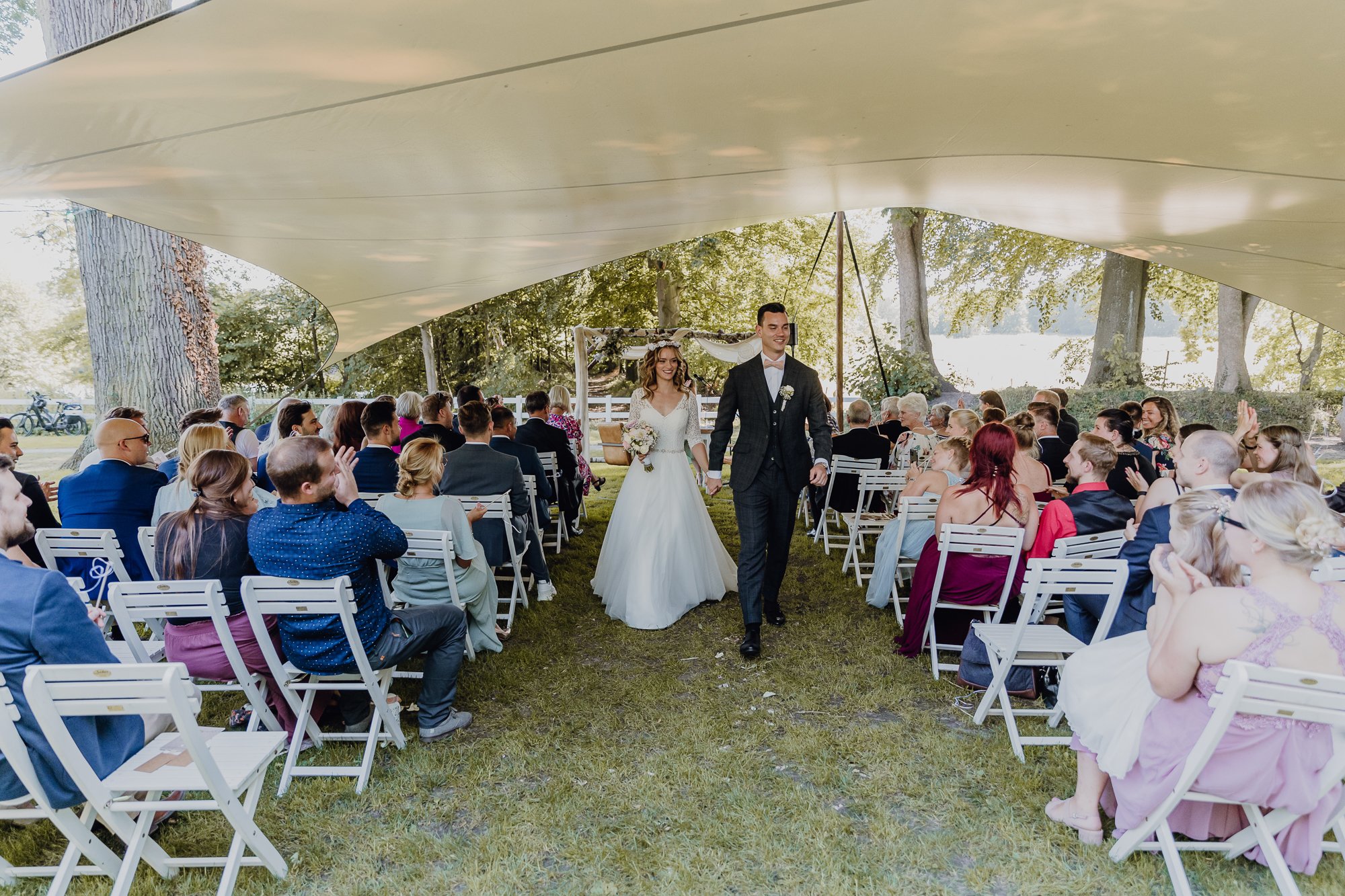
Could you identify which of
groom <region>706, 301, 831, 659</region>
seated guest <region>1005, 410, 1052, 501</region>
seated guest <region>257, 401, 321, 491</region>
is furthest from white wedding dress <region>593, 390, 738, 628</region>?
→ seated guest <region>257, 401, 321, 491</region>

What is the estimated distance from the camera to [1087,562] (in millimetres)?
3020

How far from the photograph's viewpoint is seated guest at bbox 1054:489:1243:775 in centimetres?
226

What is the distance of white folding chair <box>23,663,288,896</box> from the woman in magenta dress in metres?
2.84

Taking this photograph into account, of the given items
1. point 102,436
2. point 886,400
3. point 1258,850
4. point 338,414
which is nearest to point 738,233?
point 886,400

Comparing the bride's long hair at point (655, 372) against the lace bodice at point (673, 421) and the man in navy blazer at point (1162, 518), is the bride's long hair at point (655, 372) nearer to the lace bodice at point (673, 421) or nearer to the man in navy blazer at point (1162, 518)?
the lace bodice at point (673, 421)

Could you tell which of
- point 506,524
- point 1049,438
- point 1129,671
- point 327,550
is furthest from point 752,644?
point 1049,438

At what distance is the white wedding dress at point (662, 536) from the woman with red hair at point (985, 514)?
61.8 inches

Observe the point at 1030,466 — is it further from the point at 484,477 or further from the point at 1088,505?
the point at 484,477

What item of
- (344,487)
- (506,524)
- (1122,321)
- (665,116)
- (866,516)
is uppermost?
(665,116)

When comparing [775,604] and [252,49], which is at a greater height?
[252,49]

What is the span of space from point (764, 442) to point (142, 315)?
5698 mm

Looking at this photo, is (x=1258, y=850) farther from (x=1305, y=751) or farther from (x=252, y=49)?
(x=252, y=49)

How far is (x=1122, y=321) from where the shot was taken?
13.0 metres

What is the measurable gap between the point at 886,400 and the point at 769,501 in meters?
3.50
